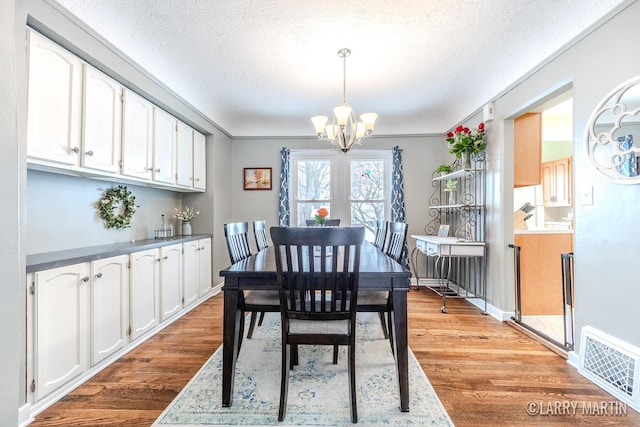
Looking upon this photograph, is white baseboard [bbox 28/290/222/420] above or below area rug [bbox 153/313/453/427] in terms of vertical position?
above

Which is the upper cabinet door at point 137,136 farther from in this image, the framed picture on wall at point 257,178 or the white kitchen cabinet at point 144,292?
the framed picture on wall at point 257,178

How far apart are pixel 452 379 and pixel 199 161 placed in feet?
11.6

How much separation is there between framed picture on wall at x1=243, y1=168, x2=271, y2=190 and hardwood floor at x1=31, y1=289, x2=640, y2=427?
231cm

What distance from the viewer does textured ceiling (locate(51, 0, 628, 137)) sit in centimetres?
203

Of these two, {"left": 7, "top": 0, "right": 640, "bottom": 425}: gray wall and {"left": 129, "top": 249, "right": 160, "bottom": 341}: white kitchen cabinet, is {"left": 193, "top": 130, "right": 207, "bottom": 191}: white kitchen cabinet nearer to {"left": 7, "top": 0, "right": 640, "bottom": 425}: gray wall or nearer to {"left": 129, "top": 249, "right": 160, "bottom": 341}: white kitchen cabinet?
{"left": 7, "top": 0, "right": 640, "bottom": 425}: gray wall

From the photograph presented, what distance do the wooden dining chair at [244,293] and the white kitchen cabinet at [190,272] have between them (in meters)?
0.91

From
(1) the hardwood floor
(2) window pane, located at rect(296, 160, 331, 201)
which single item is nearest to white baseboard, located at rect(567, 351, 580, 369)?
(1) the hardwood floor

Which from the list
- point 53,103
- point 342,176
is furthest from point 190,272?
point 342,176

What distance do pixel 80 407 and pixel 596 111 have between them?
363 cm

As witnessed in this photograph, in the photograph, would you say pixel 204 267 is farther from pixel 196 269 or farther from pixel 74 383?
pixel 74 383

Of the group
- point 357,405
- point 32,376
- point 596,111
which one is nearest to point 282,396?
point 357,405

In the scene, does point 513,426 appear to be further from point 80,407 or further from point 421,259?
point 421,259

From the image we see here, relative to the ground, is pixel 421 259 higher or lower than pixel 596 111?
lower

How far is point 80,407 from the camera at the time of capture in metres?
1.69
